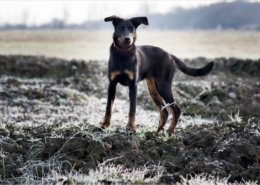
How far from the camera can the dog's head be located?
5516mm

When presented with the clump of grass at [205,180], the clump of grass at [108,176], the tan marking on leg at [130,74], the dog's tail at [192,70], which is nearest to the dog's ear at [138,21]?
the tan marking on leg at [130,74]

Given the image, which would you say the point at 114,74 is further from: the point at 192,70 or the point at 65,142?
the point at 192,70

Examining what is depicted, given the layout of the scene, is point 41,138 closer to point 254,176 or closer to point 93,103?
point 254,176

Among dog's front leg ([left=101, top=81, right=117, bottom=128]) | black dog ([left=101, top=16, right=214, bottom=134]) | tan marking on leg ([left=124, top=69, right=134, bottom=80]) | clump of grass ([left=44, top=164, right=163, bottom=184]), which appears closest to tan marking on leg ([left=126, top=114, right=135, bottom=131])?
black dog ([left=101, top=16, right=214, bottom=134])

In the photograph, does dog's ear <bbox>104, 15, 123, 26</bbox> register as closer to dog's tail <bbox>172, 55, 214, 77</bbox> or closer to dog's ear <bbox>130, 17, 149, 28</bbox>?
dog's ear <bbox>130, 17, 149, 28</bbox>

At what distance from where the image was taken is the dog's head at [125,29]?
5516mm

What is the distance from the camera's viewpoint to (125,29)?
5.59m

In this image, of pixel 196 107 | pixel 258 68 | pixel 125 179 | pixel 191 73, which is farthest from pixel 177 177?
pixel 258 68

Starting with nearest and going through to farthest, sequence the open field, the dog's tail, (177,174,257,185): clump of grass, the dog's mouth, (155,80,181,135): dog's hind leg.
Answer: (177,174,257,185): clump of grass < the open field < the dog's mouth < (155,80,181,135): dog's hind leg < the dog's tail

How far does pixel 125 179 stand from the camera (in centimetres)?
434

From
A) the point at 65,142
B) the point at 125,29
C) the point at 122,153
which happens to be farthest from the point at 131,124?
the point at 125,29

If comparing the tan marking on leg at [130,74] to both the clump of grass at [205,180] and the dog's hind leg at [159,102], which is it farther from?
the clump of grass at [205,180]

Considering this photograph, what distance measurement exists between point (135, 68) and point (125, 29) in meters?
0.61

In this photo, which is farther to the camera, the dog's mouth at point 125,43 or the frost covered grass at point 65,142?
the dog's mouth at point 125,43
